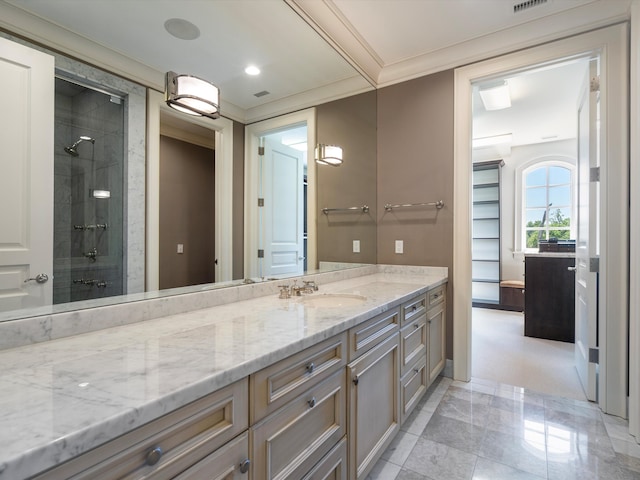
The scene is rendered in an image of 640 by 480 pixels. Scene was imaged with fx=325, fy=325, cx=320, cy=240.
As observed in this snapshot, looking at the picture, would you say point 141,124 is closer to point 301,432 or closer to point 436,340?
point 301,432

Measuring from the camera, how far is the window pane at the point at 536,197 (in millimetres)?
5688

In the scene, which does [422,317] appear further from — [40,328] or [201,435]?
[40,328]

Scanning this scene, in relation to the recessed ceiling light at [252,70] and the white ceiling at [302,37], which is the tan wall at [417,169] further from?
the recessed ceiling light at [252,70]

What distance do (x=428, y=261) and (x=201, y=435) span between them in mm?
2356

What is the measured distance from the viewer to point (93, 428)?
20.3 inches

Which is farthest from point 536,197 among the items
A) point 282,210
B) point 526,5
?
point 282,210

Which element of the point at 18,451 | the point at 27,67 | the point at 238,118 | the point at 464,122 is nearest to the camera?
the point at 18,451

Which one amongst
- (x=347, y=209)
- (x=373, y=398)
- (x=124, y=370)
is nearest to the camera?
(x=124, y=370)

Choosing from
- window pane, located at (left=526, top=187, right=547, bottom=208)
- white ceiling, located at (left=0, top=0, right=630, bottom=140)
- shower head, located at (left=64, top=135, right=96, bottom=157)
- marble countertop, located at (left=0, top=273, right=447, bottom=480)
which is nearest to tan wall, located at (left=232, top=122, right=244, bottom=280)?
white ceiling, located at (left=0, top=0, right=630, bottom=140)

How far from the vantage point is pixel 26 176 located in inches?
36.9

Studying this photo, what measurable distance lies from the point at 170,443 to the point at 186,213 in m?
0.95

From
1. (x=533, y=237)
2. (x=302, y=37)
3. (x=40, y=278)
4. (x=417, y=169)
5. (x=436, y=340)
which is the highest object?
(x=302, y=37)

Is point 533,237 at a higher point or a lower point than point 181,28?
lower

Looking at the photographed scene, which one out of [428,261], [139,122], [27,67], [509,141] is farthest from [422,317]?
[509,141]
